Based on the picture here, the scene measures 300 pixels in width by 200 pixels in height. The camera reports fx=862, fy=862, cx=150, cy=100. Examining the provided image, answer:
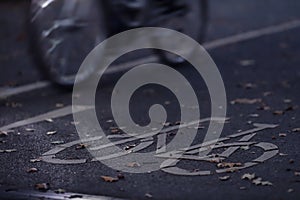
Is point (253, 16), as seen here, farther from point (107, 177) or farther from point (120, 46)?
point (107, 177)

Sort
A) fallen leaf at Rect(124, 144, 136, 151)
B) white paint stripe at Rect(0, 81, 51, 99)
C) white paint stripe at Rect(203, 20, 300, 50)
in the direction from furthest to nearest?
white paint stripe at Rect(203, 20, 300, 50) → white paint stripe at Rect(0, 81, 51, 99) → fallen leaf at Rect(124, 144, 136, 151)

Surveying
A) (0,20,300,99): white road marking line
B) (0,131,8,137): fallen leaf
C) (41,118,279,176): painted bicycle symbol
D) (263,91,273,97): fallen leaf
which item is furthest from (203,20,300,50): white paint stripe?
(0,131,8,137): fallen leaf

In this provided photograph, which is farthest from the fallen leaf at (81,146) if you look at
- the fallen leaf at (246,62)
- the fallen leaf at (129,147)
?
the fallen leaf at (246,62)

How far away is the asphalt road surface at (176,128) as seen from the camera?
5121mm

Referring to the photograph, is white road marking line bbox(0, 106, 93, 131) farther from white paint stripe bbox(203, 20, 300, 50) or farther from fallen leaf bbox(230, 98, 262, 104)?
white paint stripe bbox(203, 20, 300, 50)

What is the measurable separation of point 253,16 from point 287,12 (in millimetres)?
750

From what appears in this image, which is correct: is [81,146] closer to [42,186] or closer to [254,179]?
[42,186]

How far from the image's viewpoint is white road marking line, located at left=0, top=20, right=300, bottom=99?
8.20 metres

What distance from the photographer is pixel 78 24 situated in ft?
27.0

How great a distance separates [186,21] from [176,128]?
3071 mm

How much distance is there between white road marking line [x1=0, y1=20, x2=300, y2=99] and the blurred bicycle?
12.4 inches

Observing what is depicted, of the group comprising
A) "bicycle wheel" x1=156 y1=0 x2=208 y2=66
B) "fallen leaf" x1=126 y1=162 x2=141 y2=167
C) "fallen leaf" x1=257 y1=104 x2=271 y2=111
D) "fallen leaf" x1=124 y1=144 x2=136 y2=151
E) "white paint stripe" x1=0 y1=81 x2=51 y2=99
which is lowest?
"fallen leaf" x1=126 y1=162 x2=141 y2=167

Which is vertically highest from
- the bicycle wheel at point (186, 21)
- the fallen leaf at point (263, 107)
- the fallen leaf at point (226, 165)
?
the bicycle wheel at point (186, 21)

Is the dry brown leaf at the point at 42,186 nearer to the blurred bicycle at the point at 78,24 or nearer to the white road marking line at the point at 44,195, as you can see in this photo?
the white road marking line at the point at 44,195
